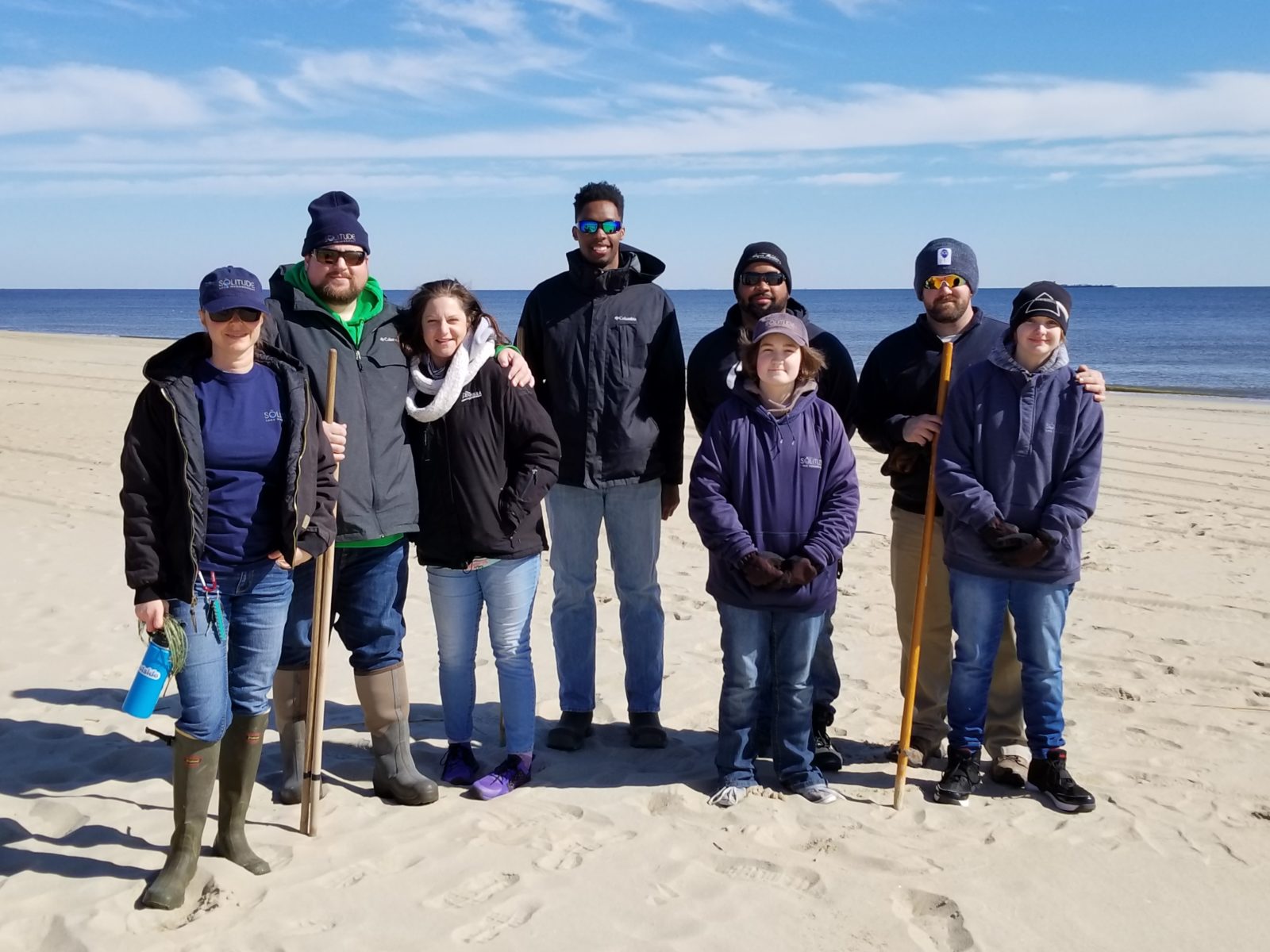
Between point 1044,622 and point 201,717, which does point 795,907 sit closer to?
point 1044,622

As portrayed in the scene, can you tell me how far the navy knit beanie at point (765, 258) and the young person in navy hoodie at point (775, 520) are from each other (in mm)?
428

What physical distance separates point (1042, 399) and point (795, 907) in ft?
6.70

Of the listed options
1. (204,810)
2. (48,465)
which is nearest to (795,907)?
(204,810)

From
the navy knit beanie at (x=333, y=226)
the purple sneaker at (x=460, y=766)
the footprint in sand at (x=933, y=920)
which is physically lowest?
the purple sneaker at (x=460, y=766)

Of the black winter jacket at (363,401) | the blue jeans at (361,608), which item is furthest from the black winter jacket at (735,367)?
the blue jeans at (361,608)

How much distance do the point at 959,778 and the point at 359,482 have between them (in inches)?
100

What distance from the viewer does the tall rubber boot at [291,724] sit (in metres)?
4.23

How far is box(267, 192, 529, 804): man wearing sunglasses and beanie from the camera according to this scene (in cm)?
393

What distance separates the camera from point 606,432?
468cm

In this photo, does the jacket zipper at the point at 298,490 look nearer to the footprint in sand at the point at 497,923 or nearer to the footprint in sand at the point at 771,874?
the footprint in sand at the point at 497,923

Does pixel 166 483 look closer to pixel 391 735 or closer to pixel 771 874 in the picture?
pixel 391 735

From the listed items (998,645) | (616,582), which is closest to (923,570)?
(998,645)

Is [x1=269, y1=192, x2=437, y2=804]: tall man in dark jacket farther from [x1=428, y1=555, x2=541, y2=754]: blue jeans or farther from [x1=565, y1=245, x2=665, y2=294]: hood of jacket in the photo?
[x1=565, y1=245, x2=665, y2=294]: hood of jacket

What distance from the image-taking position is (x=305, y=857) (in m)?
3.71
